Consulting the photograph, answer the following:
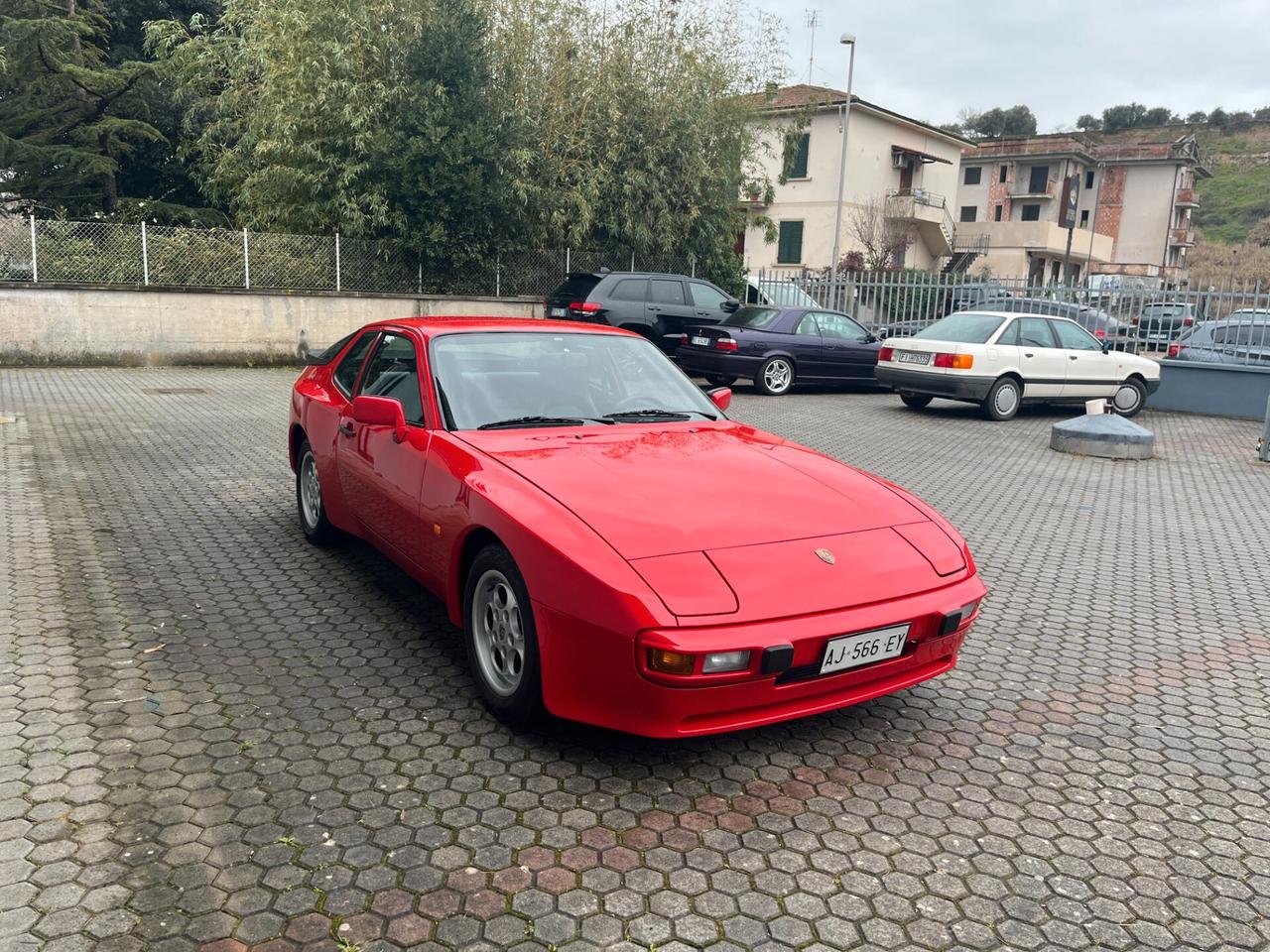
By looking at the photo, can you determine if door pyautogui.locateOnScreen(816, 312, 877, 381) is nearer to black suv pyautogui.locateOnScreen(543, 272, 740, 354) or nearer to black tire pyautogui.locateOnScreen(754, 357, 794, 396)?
black tire pyautogui.locateOnScreen(754, 357, 794, 396)

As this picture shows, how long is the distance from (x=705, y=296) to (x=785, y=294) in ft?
19.3

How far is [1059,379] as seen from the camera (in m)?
14.3

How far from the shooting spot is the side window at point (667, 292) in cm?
1673

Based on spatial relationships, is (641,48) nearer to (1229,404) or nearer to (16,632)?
(1229,404)

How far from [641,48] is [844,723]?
65.6ft

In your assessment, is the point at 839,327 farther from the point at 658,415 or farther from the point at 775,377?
the point at 658,415

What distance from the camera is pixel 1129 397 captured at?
1514 cm

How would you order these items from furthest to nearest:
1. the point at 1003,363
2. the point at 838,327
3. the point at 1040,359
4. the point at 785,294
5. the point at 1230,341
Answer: the point at 785,294, the point at 838,327, the point at 1230,341, the point at 1040,359, the point at 1003,363

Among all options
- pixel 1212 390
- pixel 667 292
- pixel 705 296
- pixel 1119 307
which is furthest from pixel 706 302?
pixel 1212 390

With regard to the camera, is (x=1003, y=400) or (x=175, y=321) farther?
(x=175, y=321)

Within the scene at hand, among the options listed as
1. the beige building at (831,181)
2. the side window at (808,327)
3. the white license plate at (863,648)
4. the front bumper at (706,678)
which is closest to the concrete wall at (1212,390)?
the side window at (808,327)

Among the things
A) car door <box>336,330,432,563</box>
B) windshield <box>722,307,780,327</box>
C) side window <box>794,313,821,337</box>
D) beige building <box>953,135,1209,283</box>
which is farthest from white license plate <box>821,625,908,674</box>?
beige building <box>953,135,1209,283</box>

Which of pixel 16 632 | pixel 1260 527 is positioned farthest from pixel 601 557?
pixel 1260 527

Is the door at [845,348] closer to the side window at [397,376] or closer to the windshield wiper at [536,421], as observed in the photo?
the side window at [397,376]
